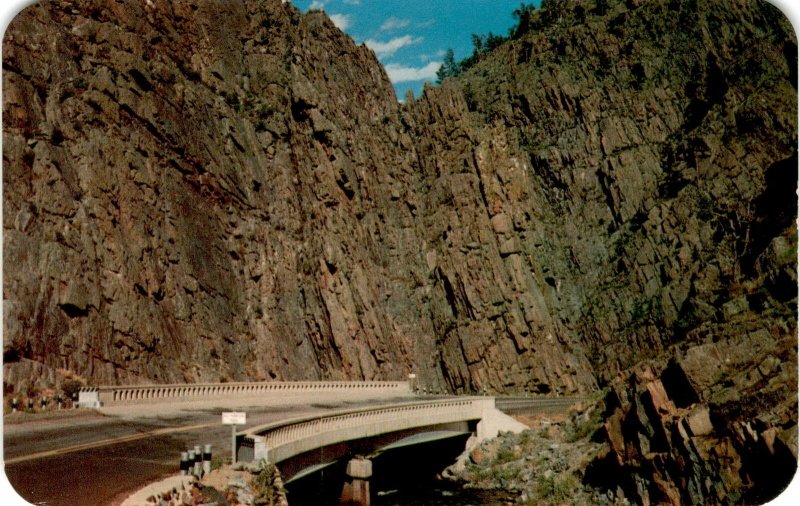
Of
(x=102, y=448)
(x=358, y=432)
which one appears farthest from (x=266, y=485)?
(x=358, y=432)

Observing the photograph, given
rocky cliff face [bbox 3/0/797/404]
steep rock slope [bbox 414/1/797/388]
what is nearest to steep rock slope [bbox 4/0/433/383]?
rocky cliff face [bbox 3/0/797/404]

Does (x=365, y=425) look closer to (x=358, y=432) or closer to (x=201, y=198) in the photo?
(x=358, y=432)

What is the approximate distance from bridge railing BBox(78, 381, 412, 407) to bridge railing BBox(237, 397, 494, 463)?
20.8 ft

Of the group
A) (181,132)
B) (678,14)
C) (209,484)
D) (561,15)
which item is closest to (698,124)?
(678,14)

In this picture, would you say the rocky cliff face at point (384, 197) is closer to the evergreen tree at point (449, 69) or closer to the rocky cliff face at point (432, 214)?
the rocky cliff face at point (432, 214)

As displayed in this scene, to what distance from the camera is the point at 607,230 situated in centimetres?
6006

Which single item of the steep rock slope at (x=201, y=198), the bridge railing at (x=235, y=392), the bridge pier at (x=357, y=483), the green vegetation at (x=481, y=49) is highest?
the green vegetation at (x=481, y=49)

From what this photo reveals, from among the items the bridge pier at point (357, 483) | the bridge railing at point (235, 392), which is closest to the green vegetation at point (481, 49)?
the bridge railing at point (235, 392)

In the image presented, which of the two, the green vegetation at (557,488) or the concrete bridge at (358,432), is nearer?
the concrete bridge at (358,432)

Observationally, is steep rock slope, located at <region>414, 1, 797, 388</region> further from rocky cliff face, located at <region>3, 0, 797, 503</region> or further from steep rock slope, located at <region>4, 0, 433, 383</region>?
steep rock slope, located at <region>4, 0, 433, 383</region>

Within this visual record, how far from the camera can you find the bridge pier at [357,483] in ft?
89.9

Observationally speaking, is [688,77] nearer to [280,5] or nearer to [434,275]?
[434,275]

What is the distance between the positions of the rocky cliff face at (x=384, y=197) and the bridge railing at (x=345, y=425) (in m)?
10.8

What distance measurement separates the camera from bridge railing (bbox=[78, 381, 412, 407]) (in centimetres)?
2616
